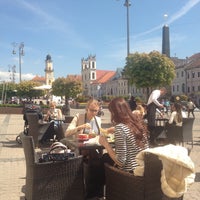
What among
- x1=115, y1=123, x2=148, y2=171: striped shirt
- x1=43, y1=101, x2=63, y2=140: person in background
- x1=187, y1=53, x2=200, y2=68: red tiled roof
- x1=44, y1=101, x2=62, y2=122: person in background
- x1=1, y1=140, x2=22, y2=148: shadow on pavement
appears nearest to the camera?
x1=115, y1=123, x2=148, y2=171: striped shirt

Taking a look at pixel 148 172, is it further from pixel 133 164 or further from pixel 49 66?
pixel 49 66

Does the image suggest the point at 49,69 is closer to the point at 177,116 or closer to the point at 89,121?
the point at 177,116

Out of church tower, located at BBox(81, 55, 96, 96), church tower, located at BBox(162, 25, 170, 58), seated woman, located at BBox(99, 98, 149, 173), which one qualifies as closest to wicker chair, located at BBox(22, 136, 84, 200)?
seated woman, located at BBox(99, 98, 149, 173)

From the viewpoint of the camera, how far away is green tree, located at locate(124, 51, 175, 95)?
63.9 feet

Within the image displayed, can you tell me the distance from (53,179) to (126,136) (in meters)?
1.02

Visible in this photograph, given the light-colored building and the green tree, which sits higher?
the light-colored building

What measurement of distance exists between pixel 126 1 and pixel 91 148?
20.5m

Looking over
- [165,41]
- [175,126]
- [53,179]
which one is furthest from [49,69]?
[53,179]

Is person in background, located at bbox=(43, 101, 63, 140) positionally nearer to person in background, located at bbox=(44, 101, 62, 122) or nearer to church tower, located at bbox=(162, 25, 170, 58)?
person in background, located at bbox=(44, 101, 62, 122)

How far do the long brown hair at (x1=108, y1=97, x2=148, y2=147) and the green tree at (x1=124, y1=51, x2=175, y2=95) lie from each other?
15148 millimetres

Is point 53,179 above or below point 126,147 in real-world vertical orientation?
below

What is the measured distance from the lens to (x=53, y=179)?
4.38 meters

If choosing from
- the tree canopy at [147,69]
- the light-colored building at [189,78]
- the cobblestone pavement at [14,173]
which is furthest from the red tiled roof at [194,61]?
the cobblestone pavement at [14,173]

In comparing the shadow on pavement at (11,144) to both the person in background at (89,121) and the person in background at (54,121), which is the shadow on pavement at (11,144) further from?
the person in background at (89,121)
